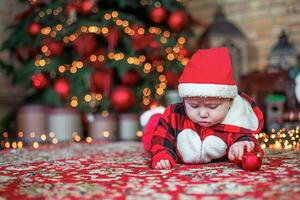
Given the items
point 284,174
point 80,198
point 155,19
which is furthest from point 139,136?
point 80,198

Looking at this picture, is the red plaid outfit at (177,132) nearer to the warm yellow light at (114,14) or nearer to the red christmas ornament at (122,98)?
the red christmas ornament at (122,98)

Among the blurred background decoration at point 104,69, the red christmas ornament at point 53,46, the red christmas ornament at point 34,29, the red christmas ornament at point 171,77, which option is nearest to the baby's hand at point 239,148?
the blurred background decoration at point 104,69

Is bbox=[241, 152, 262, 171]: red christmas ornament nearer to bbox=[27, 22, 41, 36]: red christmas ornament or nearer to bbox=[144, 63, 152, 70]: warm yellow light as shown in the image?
bbox=[144, 63, 152, 70]: warm yellow light

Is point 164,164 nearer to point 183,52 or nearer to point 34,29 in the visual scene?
point 183,52

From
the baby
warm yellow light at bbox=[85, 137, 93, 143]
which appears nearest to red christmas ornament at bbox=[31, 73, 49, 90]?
warm yellow light at bbox=[85, 137, 93, 143]

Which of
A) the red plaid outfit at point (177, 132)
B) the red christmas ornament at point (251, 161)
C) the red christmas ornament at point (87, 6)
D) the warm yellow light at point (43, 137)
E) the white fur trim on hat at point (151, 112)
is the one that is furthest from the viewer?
the warm yellow light at point (43, 137)

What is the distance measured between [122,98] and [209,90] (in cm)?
135

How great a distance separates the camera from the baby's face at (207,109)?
133 centimetres

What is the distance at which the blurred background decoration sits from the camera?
2639 millimetres

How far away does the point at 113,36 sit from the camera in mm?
2676

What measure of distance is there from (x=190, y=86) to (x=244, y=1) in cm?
216

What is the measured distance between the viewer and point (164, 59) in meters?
2.75

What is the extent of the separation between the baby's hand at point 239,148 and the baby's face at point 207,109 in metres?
0.10

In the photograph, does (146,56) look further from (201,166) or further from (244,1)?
(201,166)
